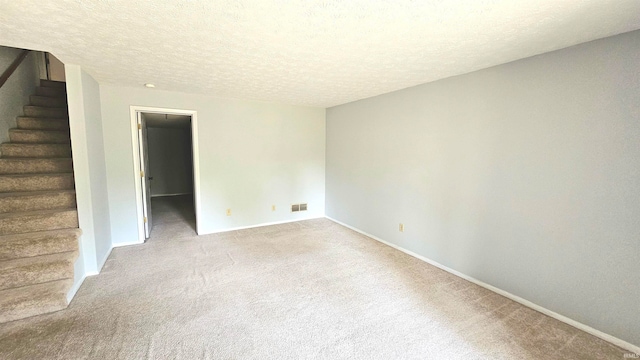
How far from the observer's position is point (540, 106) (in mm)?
2227

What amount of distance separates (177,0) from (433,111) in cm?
274

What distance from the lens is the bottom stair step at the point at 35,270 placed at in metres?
2.28

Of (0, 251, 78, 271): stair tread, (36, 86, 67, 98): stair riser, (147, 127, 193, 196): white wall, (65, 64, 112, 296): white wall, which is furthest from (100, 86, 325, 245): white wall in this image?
(147, 127, 193, 196): white wall

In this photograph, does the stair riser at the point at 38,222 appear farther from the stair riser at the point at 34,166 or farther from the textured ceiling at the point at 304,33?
the textured ceiling at the point at 304,33

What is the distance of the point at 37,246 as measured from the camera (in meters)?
2.51

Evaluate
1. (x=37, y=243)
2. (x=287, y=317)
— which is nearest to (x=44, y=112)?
(x=37, y=243)

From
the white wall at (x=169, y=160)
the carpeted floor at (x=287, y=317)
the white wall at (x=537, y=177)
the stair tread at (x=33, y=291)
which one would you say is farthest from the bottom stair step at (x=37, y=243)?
the white wall at (x=169, y=160)

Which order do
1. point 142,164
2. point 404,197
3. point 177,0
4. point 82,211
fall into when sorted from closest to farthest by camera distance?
point 177,0, point 82,211, point 404,197, point 142,164

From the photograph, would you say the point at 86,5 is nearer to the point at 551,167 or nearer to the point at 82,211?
the point at 82,211

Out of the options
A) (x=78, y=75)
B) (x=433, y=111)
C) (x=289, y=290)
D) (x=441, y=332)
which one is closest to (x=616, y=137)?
(x=433, y=111)

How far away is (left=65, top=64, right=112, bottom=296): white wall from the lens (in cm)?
270

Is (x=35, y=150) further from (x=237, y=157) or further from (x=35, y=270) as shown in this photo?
(x=237, y=157)

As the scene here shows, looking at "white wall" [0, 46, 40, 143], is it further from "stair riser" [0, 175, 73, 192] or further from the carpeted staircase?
"stair riser" [0, 175, 73, 192]

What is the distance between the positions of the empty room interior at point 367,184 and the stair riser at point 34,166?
31 millimetres
